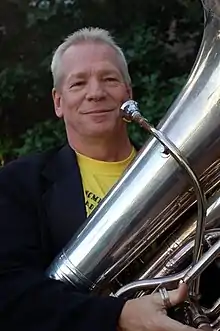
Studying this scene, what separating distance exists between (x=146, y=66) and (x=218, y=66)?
1.57 metres

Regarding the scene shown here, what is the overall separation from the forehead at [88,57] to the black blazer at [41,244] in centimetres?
19

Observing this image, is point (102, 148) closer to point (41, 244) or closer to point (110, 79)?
point (110, 79)

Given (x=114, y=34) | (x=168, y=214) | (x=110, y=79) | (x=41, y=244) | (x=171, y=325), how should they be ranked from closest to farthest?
(x=171, y=325) → (x=168, y=214) → (x=41, y=244) → (x=110, y=79) → (x=114, y=34)

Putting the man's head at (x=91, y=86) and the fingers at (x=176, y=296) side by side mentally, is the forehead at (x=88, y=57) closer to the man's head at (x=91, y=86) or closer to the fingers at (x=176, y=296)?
the man's head at (x=91, y=86)

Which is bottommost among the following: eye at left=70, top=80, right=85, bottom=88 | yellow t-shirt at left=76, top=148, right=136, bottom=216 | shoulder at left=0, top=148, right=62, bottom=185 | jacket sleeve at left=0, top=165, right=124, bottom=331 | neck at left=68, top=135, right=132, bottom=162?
jacket sleeve at left=0, top=165, right=124, bottom=331

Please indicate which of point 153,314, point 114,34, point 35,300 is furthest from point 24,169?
point 114,34

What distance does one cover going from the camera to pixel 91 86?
5.53 ft

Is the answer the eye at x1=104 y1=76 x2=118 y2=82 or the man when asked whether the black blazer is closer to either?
the man

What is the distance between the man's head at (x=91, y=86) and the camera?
1684 mm

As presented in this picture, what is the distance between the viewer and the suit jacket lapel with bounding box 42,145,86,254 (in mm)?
1646

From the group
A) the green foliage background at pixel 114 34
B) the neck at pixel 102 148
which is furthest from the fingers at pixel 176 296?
the green foliage background at pixel 114 34

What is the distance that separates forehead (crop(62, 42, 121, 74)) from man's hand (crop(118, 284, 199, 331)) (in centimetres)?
54

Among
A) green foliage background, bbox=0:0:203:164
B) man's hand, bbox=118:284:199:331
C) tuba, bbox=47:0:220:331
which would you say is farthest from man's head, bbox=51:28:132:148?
green foliage background, bbox=0:0:203:164

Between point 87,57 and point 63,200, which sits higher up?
point 87,57
